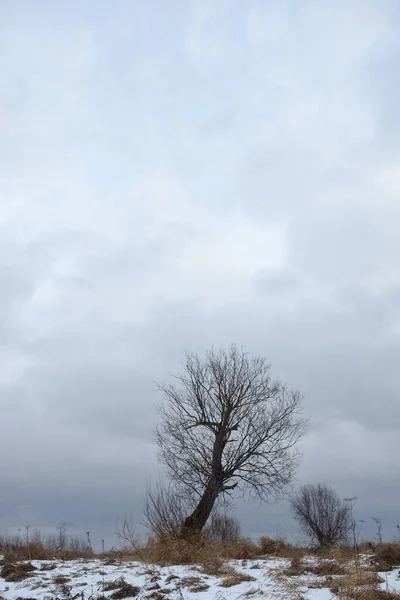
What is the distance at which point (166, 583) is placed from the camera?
11.3m

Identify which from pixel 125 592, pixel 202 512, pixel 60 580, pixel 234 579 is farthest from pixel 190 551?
pixel 125 592

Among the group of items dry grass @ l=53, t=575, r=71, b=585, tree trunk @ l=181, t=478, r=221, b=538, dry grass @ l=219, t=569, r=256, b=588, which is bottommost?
dry grass @ l=219, t=569, r=256, b=588

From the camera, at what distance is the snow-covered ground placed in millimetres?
9891

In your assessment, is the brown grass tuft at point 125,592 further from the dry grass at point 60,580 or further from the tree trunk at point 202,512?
the tree trunk at point 202,512

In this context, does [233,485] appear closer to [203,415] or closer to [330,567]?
[203,415]

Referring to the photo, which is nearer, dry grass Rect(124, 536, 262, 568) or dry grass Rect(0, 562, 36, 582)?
dry grass Rect(0, 562, 36, 582)

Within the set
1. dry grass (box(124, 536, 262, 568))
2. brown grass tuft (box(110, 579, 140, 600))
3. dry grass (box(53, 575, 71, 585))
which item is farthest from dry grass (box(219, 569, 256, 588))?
dry grass (box(53, 575, 71, 585))

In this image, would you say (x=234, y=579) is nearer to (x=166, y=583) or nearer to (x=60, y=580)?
(x=166, y=583)

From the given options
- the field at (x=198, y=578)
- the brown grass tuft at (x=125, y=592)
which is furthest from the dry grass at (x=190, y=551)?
the brown grass tuft at (x=125, y=592)

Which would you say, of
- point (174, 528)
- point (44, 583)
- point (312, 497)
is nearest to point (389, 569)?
point (44, 583)

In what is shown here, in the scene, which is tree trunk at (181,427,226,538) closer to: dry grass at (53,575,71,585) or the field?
A: the field

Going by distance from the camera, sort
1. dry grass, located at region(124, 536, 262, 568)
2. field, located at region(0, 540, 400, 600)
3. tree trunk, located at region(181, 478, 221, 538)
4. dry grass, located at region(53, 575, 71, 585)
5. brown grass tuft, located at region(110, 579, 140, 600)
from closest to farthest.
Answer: field, located at region(0, 540, 400, 600) → brown grass tuft, located at region(110, 579, 140, 600) → dry grass, located at region(53, 575, 71, 585) → dry grass, located at region(124, 536, 262, 568) → tree trunk, located at region(181, 478, 221, 538)

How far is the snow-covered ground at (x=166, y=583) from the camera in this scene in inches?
389

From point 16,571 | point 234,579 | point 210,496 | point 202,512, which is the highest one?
point 210,496
